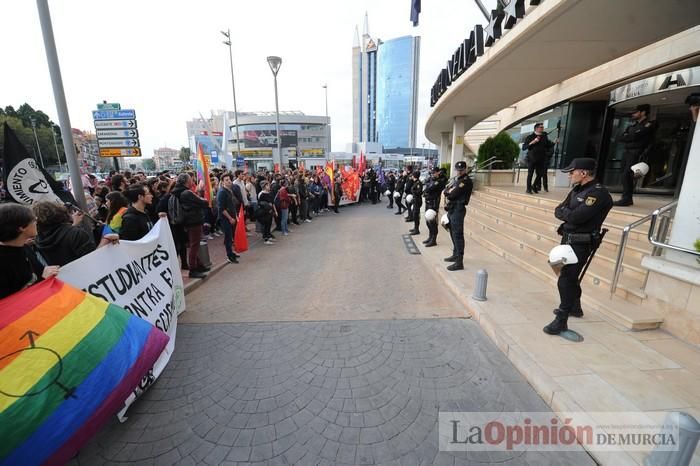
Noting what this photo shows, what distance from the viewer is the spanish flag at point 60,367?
1.61 metres

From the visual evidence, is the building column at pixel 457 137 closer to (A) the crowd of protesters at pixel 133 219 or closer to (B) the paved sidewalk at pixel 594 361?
(A) the crowd of protesters at pixel 133 219

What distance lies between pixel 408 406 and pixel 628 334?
9.22 feet

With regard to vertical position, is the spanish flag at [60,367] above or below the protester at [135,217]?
below

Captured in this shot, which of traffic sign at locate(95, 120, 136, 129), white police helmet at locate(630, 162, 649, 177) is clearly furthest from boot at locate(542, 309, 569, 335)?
traffic sign at locate(95, 120, 136, 129)

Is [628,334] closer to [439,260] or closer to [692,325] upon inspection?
[692,325]

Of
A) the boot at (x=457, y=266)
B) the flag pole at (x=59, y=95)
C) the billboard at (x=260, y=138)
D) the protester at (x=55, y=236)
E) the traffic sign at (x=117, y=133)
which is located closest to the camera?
the protester at (x=55, y=236)

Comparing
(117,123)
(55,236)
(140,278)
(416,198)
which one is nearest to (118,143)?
(117,123)

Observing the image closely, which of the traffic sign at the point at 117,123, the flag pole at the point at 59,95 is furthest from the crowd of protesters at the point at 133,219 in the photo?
the traffic sign at the point at 117,123

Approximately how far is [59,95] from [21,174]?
4.85 ft

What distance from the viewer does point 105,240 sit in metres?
2.95

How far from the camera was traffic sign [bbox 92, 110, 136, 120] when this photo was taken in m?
9.41

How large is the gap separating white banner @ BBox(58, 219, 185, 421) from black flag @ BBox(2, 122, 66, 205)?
5.25 feet

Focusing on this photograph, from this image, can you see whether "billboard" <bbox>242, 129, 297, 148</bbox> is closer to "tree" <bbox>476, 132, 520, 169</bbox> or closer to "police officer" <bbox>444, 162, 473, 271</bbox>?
"tree" <bbox>476, 132, 520, 169</bbox>

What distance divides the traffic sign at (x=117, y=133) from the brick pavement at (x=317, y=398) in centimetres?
837
